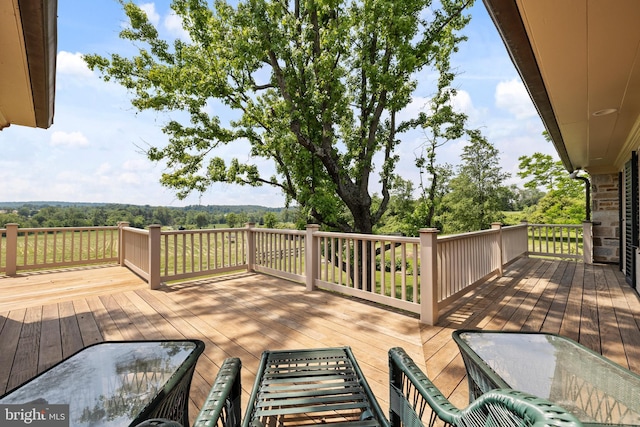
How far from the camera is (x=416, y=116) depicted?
827cm

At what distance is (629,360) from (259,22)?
7.26 m

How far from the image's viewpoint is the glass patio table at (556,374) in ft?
2.65

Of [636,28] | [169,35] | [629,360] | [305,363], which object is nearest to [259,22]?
[169,35]

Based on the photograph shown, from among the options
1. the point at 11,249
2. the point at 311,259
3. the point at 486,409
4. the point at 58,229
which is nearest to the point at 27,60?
the point at 486,409

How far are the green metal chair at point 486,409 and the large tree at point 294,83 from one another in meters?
5.42

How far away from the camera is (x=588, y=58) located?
2012 millimetres

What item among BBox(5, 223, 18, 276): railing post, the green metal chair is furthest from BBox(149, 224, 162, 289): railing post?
the green metal chair

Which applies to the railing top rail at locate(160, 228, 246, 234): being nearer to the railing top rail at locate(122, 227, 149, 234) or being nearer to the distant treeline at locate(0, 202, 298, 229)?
the distant treeline at locate(0, 202, 298, 229)

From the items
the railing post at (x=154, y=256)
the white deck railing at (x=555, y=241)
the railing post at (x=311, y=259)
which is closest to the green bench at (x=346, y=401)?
the railing post at (x=311, y=259)

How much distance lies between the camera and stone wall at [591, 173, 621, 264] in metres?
6.16

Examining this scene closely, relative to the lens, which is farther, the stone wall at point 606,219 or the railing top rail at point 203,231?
the stone wall at point 606,219

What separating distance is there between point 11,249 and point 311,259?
5.62 meters

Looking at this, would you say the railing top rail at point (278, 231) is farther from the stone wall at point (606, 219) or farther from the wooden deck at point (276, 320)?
the stone wall at point (606, 219)

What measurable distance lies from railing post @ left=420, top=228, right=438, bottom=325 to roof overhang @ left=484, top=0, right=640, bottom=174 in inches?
62.6
